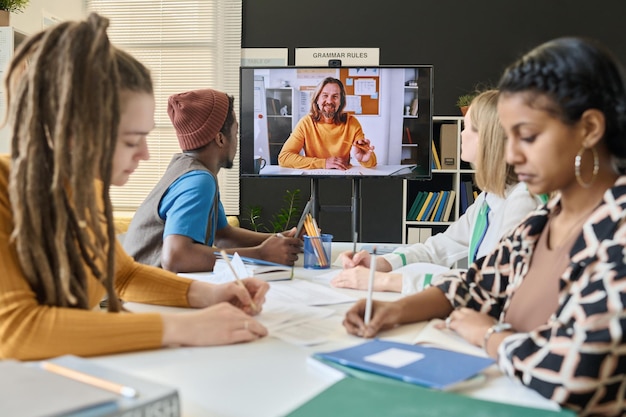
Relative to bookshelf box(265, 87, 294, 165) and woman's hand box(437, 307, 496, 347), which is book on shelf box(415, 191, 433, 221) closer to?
bookshelf box(265, 87, 294, 165)

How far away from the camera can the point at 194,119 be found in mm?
2436

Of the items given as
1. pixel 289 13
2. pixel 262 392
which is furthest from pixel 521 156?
pixel 289 13

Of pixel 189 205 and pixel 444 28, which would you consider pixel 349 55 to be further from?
pixel 189 205

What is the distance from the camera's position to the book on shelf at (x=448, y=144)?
4832mm

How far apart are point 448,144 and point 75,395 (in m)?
4.44

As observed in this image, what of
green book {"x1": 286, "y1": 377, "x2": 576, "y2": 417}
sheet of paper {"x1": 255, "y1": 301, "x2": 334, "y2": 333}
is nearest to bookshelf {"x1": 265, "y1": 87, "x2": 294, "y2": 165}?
sheet of paper {"x1": 255, "y1": 301, "x2": 334, "y2": 333}

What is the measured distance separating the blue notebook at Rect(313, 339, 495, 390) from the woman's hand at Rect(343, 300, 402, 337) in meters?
0.11

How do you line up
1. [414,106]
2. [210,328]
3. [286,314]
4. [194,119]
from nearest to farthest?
[210,328]
[286,314]
[194,119]
[414,106]

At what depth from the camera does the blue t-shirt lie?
213 centimetres

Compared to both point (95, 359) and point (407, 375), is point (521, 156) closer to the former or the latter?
point (407, 375)

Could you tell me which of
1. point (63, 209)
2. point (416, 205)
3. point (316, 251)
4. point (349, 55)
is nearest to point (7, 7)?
point (349, 55)

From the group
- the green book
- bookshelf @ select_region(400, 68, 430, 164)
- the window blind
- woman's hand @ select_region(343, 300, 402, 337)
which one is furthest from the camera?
the window blind

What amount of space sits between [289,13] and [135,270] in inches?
171

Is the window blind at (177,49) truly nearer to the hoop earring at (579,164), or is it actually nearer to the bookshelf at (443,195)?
the bookshelf at (443,195)
